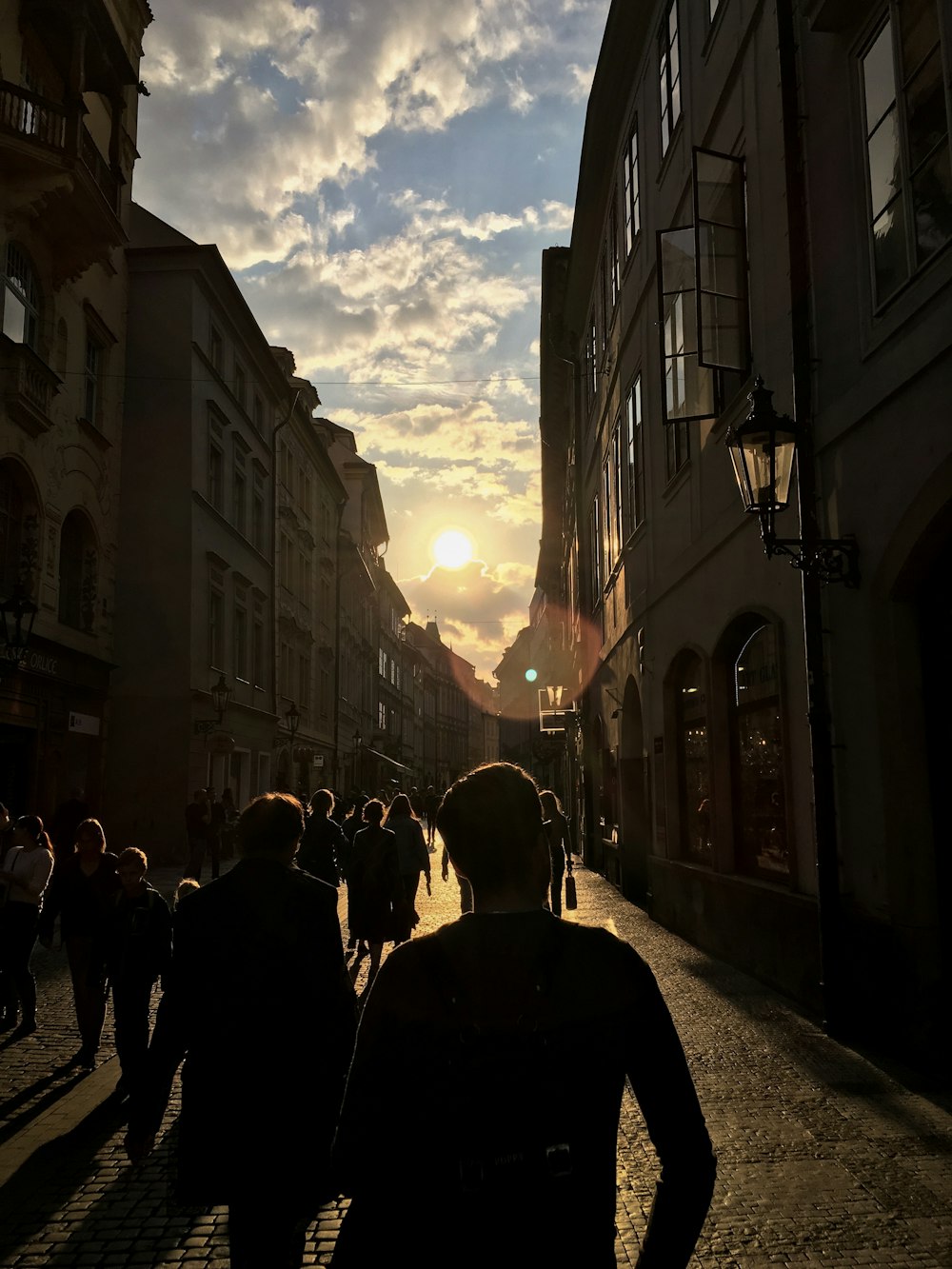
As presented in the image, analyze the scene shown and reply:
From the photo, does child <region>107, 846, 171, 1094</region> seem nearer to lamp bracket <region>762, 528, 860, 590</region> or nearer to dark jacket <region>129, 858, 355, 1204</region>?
dark jacket <region>129, 858, 355, 1204</region>

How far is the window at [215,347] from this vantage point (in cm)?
2927

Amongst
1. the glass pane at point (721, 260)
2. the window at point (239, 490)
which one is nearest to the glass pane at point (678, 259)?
the glass pane at point (721, 260)

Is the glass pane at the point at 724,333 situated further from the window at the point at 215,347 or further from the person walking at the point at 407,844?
the window at the point at 215,347

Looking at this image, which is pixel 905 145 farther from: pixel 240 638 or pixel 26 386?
pixel 240 638

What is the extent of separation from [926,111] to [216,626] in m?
24.1

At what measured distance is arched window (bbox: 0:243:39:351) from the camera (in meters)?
18.3

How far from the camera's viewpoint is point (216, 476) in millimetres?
29906

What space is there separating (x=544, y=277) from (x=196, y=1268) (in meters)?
30.3

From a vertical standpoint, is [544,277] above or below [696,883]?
above

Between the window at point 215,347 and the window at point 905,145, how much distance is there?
23029 mm

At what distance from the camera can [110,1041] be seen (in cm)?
878

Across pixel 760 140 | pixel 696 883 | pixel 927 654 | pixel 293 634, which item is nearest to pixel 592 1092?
pixel 927 654

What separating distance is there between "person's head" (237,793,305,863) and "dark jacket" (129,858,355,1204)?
74mm

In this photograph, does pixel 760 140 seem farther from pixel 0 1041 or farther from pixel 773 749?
pixel 0 1041
